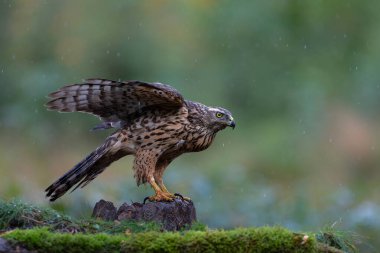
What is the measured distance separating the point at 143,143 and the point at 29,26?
11225 millimetres

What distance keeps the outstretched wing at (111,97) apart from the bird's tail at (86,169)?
32cm

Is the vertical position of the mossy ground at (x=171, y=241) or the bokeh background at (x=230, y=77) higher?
the bokeh background at (x=230, y=77)

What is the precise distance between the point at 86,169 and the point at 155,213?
3.86 ft

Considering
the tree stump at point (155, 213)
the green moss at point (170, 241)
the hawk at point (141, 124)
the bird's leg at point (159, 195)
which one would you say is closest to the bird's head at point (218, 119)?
the hawk at point (141, 124)

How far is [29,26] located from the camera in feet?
64.7

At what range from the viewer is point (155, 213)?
800 cm

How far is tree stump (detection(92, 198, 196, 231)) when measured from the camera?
796 centimetres

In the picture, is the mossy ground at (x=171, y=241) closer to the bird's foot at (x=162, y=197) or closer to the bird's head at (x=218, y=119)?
the bird's foot at (x=162, y=197)

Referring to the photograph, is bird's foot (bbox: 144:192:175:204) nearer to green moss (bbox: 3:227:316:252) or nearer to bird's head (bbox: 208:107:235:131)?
bird's head (bbox: 208:107:235:131)

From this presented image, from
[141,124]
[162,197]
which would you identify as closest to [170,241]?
[162,197]

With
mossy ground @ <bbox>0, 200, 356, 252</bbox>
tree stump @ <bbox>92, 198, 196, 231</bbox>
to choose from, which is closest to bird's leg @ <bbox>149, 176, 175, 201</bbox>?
tree stump @ <bbox>92, 198, 196, 231</bbox>

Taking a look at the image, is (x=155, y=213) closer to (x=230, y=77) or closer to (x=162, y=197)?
(x=162, y=197)

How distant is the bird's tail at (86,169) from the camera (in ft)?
28.7

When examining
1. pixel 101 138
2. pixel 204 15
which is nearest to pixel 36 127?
pixel 101 138
